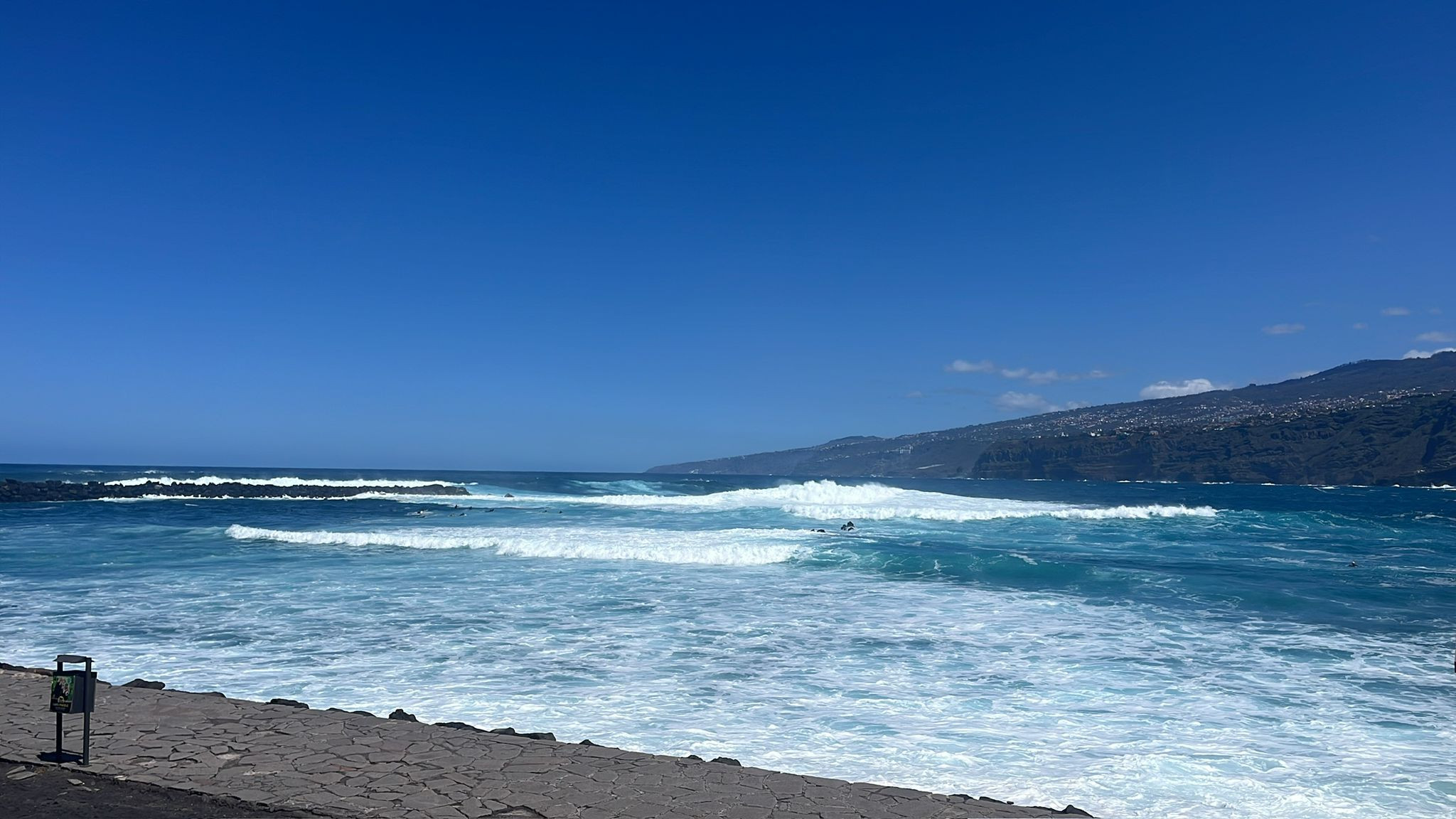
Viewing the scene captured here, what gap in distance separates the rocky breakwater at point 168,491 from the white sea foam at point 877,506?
43.9 feet

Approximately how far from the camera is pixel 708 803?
5234mm

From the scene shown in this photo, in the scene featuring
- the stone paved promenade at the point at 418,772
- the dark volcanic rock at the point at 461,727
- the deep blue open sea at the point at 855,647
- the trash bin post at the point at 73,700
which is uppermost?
the trash bin post at the point at 73,700

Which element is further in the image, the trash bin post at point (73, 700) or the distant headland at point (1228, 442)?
the distant headland at point (1228, 442)

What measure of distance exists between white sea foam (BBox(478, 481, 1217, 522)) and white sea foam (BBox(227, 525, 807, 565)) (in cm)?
1237

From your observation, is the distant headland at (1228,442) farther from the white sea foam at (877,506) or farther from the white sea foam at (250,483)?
the white sea foam at (250,483)

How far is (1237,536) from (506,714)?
103 ft

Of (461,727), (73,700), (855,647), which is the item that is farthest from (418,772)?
(855,647)

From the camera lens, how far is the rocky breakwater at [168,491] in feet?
150

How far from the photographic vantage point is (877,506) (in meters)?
47.5

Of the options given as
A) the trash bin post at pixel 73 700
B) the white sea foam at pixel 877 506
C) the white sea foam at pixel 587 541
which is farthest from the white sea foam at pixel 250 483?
the trash bin post at pixel 73 700

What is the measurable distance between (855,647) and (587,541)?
565 inches

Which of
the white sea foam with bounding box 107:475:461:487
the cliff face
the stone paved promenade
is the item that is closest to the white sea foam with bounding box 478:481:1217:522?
the white sea foam with bounding box 107:475:461:487

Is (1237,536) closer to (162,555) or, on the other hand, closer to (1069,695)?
(1069,695)

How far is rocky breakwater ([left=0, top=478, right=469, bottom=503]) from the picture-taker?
4578 cm
